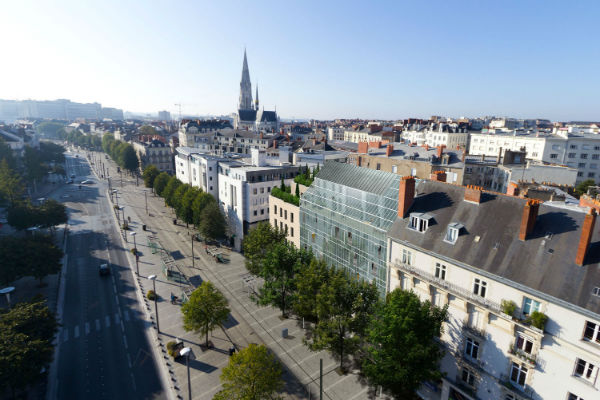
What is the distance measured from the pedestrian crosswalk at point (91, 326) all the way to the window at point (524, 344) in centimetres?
4715

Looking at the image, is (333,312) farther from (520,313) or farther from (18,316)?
(18,316)

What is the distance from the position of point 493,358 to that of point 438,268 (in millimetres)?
8482

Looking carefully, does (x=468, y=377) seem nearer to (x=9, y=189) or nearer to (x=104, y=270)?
(x=104, y=270)

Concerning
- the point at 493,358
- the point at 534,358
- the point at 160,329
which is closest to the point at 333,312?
the point at 493,358

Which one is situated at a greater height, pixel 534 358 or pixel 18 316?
pixel 534 358

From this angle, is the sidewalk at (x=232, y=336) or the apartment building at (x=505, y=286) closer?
the apartment building at (x=505, y=286)

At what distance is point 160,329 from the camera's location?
144ft

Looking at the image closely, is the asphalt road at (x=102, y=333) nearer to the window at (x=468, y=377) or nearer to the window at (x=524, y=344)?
the window at (x=468, y=377)

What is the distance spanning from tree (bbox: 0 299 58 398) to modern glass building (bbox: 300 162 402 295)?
33668mm

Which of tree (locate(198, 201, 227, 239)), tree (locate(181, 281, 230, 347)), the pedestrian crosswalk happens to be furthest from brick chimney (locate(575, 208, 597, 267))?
tree (locate(198, 201, 227, 239))

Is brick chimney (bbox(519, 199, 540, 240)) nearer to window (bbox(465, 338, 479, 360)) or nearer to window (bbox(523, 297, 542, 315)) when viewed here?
window (bbox(523, 297, 542, 315))

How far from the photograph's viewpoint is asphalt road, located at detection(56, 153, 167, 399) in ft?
113

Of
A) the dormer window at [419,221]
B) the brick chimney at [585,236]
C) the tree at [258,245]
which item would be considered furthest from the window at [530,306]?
the tree at [258,245]

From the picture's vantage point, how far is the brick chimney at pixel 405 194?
115 feet
